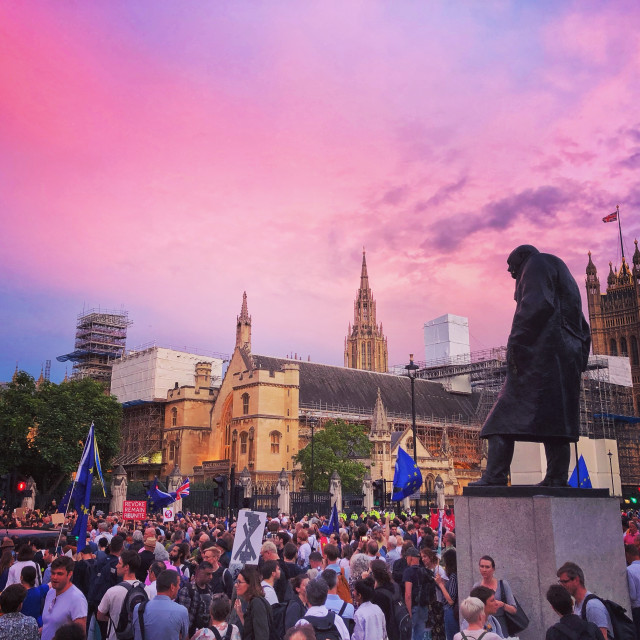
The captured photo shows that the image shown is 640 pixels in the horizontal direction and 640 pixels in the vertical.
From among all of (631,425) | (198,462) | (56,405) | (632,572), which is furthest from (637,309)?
(632,572)

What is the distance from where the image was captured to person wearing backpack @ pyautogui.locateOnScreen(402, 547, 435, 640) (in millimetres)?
8133

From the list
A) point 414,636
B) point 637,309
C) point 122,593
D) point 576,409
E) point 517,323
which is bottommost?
point 414,636

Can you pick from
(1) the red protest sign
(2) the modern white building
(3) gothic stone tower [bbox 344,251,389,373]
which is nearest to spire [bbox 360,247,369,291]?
(3) gothic stone tower [bbox 344,251,389,373]

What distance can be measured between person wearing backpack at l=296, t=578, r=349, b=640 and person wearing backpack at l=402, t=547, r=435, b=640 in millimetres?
2346

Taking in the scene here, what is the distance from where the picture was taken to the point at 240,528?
852cm

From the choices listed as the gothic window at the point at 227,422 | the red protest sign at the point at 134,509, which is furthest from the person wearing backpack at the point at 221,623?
the gothic window at the point at 227,422

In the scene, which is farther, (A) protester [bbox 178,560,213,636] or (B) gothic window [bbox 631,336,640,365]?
(B) gothic window [bbox 631,336,640,365]

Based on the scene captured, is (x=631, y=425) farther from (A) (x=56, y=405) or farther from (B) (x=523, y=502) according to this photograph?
(B) (x=523, y=502)

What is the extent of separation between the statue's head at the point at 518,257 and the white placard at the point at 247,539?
4710mm

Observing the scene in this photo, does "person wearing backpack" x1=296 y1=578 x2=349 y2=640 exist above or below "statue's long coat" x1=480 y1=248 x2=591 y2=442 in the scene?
below

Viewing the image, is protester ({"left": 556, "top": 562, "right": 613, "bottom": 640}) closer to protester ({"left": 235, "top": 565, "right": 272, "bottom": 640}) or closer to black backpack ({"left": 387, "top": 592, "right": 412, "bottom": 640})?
black backpack ({"left": 387, "top": 592, "right": 412, "bottom": 640})

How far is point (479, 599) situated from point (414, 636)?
10.4ft

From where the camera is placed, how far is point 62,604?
274 inches

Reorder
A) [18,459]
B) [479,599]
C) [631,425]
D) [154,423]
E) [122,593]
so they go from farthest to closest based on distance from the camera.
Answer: [631,425], [154,423], [18,459], [122,593], [479,599]
